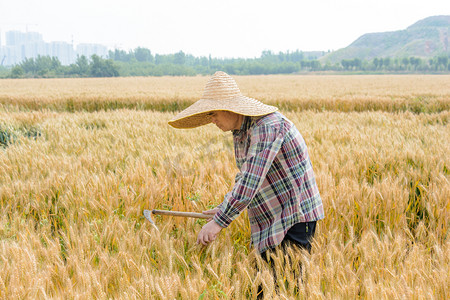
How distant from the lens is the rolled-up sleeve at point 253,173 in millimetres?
1562

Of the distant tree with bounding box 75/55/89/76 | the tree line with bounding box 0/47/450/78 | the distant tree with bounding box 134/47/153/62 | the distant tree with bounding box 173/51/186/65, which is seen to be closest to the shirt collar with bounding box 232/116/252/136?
the tree line with bounding box 0/47/450/78

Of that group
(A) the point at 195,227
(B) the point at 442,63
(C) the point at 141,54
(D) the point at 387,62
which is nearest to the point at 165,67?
(C) the point at 141,54

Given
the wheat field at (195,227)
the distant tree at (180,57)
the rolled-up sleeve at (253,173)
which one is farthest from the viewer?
the distant tree at (180,57)

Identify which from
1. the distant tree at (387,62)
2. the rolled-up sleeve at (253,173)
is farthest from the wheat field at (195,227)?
A: the distant tree at (387,62)

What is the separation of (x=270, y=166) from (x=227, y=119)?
1.12 feet

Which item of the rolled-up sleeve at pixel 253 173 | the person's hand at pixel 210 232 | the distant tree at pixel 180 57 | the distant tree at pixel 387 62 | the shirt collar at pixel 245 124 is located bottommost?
the person's hand at pixel 210 232

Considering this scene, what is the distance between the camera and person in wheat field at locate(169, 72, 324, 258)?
1632mm

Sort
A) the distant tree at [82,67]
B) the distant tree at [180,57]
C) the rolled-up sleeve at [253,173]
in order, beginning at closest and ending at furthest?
the rolled-up sleeve at [253,173], the distant tree at [82,67], the distant tree at [180,57]

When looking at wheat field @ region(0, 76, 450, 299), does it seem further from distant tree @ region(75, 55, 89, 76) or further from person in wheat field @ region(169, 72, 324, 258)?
distant tree @ region(75, 55, 89, 76)

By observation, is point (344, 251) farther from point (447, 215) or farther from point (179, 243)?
point (447, 215)

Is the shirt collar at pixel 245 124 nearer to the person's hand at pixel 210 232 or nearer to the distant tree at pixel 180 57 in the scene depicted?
the person's hand at pixel 210 232

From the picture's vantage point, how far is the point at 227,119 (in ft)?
5.90

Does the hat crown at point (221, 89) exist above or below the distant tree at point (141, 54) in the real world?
below

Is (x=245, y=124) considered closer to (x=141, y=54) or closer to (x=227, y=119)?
(x=227, y=119)
